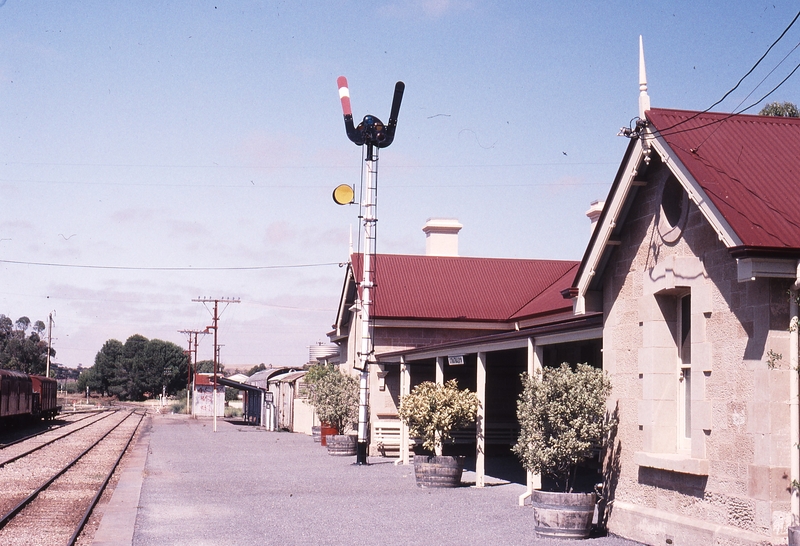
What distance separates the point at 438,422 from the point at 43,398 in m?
39.7

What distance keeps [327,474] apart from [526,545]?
392 inches

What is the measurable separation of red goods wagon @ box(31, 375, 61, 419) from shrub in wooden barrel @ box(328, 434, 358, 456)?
26258mm

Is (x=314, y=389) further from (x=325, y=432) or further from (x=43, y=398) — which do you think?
(x=43, y=398)

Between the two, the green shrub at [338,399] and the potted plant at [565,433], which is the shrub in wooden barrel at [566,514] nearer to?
the potted plant at [565,433]

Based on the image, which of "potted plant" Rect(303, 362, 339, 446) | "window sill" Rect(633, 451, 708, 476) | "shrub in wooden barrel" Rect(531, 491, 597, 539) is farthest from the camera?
"potted plant" Rect(303, 362, 339, 446)

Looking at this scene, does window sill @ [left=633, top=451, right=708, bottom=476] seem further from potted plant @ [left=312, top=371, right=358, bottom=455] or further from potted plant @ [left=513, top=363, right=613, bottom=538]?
potted plant @ [left=312, top=371, right=358, bottom=455]

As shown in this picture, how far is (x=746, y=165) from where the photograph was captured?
10.5 m

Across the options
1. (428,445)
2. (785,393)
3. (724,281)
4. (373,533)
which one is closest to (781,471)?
(785,393)

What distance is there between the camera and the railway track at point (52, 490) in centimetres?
1301

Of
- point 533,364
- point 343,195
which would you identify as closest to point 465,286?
point 343,195

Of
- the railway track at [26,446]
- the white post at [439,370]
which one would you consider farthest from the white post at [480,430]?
the railway track at [26,446]

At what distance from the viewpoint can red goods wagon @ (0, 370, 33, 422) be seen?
36.9 meters

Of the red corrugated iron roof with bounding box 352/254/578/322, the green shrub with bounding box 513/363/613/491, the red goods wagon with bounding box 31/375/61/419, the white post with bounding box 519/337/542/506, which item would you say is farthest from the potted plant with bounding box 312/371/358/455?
the red goods wagon with bounding box 31/375/61/419

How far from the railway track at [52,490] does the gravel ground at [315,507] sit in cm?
102
